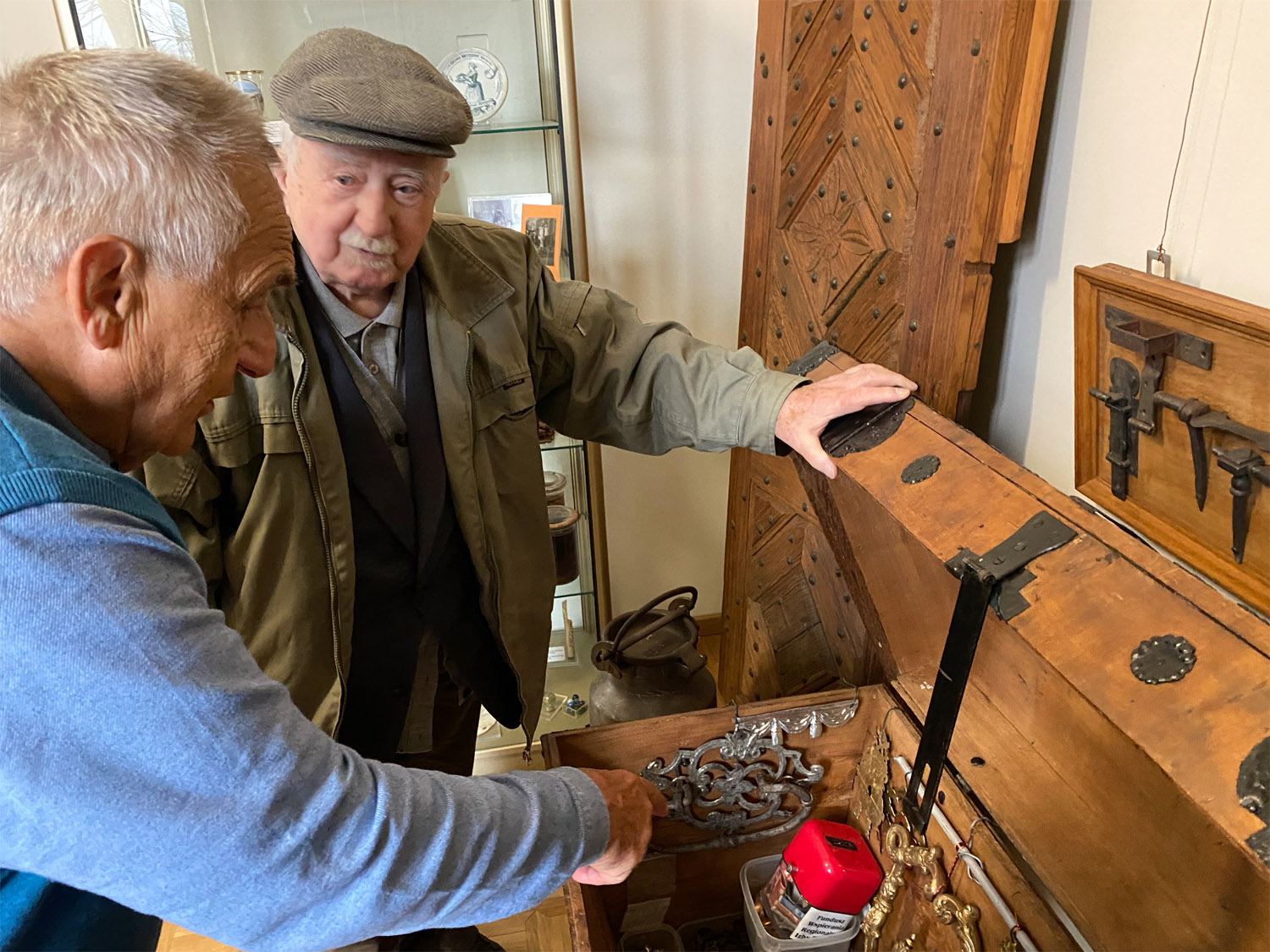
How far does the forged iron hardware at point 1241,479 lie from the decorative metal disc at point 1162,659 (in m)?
0.18

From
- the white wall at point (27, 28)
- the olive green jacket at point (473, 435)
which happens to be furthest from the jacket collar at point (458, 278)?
the white wall at point (27, 28)

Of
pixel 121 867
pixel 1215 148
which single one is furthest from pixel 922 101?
pixel 121 867

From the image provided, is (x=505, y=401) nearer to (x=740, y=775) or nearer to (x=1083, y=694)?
(x=740, y=775)

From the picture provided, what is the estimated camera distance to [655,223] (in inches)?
85.5

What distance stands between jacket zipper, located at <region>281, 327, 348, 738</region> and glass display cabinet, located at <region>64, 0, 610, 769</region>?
692 millimetres

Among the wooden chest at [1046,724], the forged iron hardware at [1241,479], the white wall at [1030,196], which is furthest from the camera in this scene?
the white wall at [1030,196]

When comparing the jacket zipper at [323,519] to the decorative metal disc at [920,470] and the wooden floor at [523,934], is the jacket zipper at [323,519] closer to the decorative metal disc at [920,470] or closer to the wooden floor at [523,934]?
the decorative metal disc at [920,470]

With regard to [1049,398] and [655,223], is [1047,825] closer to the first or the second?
[1049,398]

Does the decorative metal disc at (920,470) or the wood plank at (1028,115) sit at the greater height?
the wood plank at (1028,115)

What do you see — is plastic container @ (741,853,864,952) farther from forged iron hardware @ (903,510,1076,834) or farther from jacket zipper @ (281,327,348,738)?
jacket zipper @ (281,327,348,738)

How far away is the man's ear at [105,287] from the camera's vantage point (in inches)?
22.7

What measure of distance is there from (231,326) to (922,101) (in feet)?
3.22

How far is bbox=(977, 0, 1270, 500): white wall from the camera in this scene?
2.68 feet

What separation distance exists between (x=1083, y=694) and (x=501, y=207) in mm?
1642
